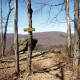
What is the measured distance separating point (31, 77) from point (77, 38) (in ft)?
9.82

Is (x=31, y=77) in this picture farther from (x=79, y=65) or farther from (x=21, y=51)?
(x=21, y=51)

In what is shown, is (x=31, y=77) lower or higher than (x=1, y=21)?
lower

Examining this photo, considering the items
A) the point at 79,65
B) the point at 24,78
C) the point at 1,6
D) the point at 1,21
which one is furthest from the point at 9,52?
the point at 79,65

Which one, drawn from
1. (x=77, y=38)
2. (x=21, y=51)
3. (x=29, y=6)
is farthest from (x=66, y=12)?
(x=21, y=51)

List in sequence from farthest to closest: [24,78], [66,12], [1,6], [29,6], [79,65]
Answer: [1,6], [66,12], [79,65], [29,6], [24,78]

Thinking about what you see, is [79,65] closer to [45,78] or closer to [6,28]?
[45,78]

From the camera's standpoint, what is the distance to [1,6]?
9.98m

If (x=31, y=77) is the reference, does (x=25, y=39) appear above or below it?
above

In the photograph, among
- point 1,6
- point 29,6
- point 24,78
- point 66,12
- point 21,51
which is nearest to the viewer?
point 24,78

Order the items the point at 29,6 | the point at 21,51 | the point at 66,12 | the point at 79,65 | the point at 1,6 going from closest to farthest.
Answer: the point at 29,6 < the point at 79,65 < the point at 66,12 < the point at 1,6 < the point at 21,51

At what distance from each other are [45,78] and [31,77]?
2.14ft

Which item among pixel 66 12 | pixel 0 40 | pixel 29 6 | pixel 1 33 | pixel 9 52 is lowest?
pixel 9 52

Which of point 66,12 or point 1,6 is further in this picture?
point 1,6

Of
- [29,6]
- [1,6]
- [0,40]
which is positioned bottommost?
[0,40]
